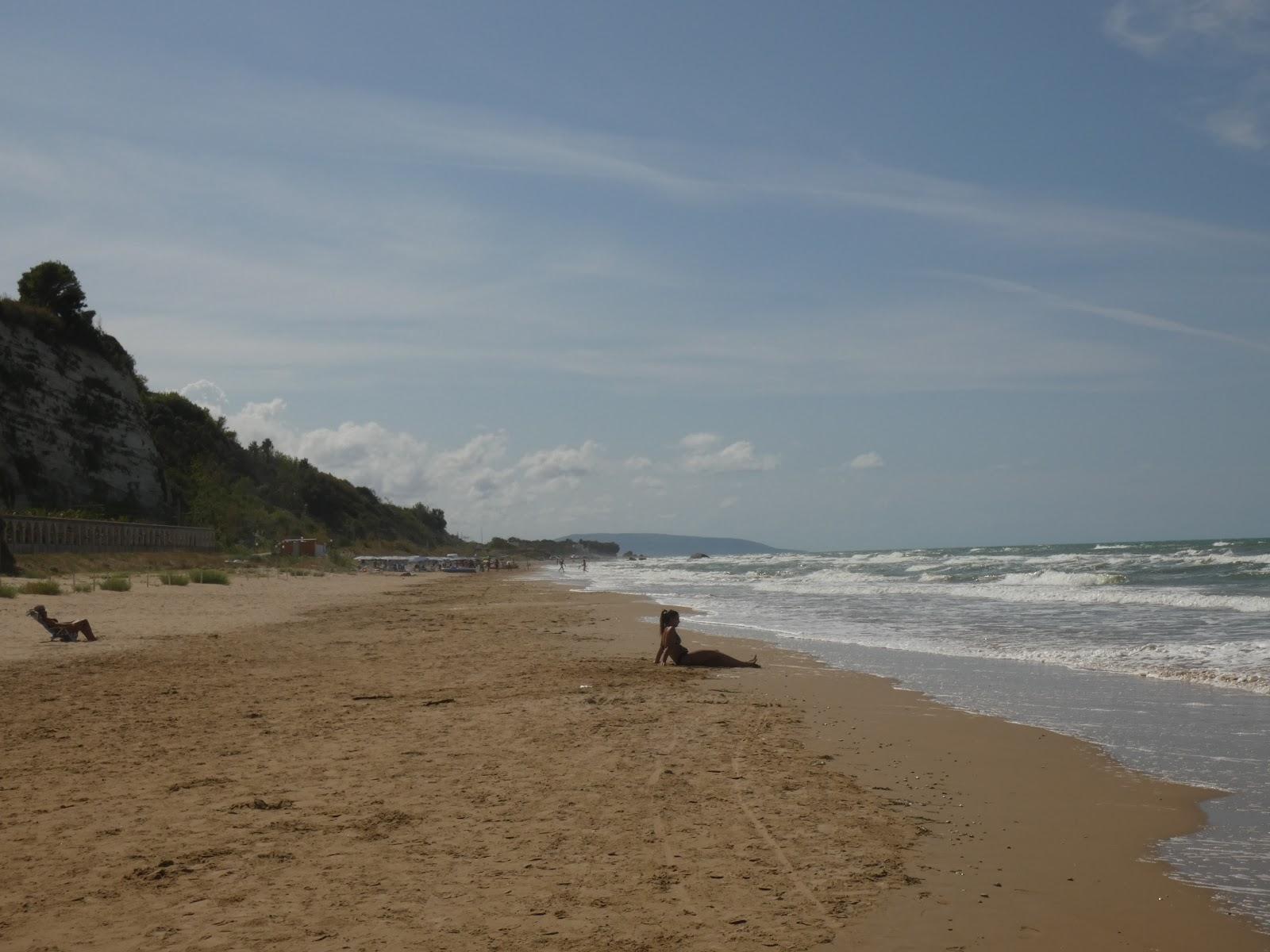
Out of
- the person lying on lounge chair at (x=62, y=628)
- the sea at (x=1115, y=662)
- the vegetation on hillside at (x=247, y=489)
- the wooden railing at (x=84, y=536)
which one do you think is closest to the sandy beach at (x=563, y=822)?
the sea at (x=1115, y=662)

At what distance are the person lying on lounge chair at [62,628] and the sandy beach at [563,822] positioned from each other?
3349mm

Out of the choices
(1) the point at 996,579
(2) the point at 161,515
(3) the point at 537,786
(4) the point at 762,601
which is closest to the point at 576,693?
(3) the point at 537,786

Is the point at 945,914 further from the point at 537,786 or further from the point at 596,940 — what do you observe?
the point at 537,786

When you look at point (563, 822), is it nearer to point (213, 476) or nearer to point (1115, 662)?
point (1115, 662)

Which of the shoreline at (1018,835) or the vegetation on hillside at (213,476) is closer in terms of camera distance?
the shoreline at (1018,835)

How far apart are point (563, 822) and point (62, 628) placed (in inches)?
469

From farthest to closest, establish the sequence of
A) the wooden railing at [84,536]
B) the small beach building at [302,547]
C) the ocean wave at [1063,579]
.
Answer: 1. the small beach building at [302,547]
2. the wooden railing at [84,536]
3. the ocean wave at [1063,579]

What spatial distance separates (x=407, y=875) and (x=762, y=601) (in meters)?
25.5

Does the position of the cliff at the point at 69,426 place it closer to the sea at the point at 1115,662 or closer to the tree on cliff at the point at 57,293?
the tree on cliff at the point at 57,293

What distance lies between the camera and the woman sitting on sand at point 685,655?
1327 centimetres

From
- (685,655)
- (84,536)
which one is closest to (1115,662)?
(685,655)

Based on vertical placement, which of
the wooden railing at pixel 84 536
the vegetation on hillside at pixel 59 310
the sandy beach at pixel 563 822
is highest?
the vegetation on hillside at pixel 59 310

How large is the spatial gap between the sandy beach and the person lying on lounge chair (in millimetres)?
3349

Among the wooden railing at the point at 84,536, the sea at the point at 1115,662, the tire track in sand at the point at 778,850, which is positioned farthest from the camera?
the wooden railing at the point at 84,536
